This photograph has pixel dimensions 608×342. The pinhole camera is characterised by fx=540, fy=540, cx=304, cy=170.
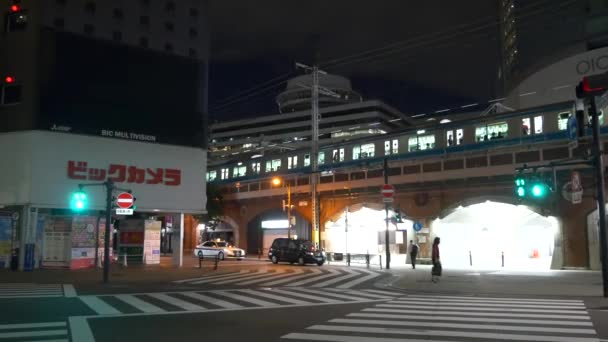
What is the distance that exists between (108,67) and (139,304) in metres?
19.0

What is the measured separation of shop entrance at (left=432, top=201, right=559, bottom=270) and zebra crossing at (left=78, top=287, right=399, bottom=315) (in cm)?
1964

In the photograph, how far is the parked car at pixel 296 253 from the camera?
37344 mm

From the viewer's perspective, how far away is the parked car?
37.3 metres

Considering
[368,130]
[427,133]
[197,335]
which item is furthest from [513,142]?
[368,130]

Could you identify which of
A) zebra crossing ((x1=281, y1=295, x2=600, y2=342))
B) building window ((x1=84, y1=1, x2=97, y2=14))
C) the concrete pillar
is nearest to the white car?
the concrete pillar

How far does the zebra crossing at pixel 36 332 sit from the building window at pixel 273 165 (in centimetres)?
4438

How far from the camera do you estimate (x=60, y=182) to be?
2870 centimetres

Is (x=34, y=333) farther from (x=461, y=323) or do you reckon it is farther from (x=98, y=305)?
(x=461, y=323)

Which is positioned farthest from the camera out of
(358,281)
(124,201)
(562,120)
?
(562,120)

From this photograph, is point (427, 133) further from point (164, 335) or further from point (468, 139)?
point (164, 335)

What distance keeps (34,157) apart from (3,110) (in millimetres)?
3403

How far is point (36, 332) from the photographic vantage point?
1093 centimetres

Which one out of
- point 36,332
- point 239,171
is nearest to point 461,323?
point 36,332

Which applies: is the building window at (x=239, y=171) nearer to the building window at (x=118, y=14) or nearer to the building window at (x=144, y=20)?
the building window at (x=144, y=20)
